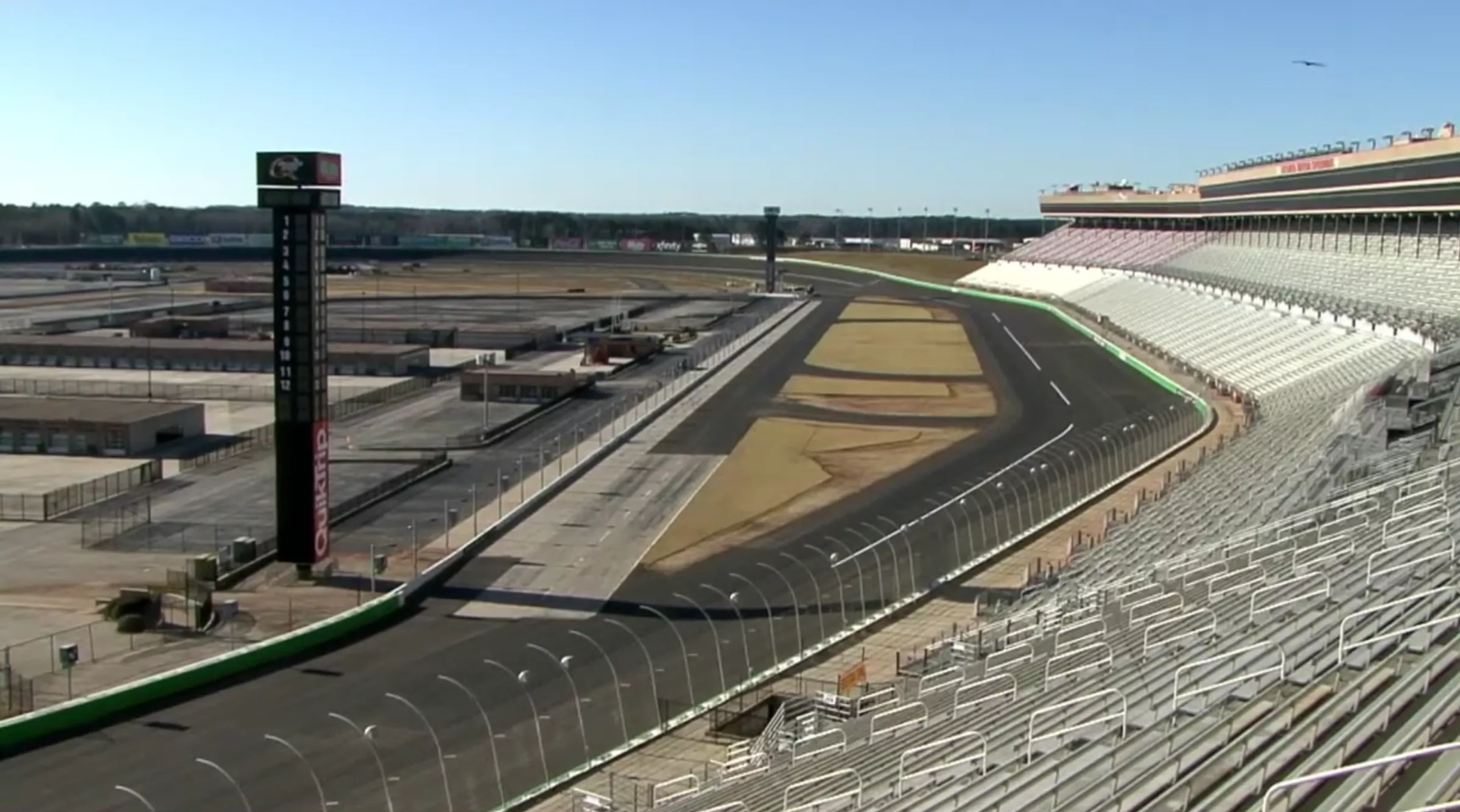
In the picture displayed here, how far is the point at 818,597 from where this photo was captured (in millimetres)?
31078

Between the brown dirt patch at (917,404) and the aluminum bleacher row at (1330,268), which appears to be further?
the aluminum bleacher row at (1330,268)

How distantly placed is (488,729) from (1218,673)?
39.8 feet

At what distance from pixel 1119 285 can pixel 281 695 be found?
315ft

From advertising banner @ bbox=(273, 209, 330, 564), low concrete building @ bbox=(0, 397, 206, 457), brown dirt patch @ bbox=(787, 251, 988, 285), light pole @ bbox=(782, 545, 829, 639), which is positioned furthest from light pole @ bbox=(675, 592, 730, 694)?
brown dirt patch @ bbox=(787, 251, 988, 285)

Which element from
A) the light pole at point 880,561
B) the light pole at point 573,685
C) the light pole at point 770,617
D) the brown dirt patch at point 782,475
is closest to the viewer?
the light pole at point 573,685

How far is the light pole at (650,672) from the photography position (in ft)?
78.1

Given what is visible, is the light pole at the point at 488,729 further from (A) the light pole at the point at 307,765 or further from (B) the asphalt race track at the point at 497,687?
(A) the light pole at the point at 307,765

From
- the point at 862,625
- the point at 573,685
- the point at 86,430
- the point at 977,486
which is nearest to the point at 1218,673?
the point at 573,685

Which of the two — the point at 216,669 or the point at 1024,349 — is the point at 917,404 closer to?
the point at 1024,349

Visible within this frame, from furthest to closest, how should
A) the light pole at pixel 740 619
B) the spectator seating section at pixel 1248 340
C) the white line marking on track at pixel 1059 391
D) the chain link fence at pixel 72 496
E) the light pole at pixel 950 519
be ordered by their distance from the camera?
the white line marking on track at pixel 1059 391 → the spectator seating section at pixel 1248 340 → the chain link fence at pixel 72 496 → the light pole at pixel 950 519 → the light pole at pixel 740 619

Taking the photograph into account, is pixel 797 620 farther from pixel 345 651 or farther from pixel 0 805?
pixel 0 805

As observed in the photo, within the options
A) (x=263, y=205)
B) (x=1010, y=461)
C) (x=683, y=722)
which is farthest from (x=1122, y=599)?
(x=1010, y=461)

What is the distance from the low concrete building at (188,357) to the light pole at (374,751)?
167 feet

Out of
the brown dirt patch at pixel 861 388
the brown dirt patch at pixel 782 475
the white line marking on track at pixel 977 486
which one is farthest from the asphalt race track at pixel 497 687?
→ the brown dirt patch at pixel 861 388
